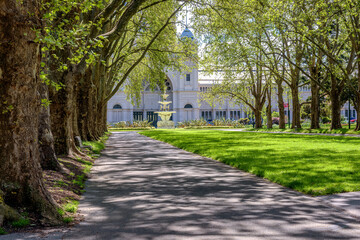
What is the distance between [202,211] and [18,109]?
3.02 m

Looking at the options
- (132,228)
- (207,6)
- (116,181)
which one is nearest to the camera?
(132,228)

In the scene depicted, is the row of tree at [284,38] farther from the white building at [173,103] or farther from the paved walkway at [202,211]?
the white building at [173,103]

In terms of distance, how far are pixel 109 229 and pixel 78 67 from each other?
938cm

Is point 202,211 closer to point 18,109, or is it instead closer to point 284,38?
point 18,109

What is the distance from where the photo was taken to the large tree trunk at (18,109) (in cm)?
574

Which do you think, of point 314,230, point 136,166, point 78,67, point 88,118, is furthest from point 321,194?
point 88,118

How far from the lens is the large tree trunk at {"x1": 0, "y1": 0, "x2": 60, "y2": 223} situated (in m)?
5.74

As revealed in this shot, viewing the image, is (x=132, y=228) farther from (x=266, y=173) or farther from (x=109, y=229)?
(x=266, y=173)

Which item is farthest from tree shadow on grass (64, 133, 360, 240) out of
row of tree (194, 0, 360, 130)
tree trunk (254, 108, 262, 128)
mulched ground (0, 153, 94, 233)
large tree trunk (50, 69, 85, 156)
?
tree trunk (254, 108, 262, 128)

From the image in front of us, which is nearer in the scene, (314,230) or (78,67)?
(314,230)

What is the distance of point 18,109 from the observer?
5816mm

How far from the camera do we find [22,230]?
5199 mm

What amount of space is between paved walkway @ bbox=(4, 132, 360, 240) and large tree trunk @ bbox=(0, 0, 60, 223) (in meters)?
0.89

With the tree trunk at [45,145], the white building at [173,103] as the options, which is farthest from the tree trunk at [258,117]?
the tree trunk at [45,145]
